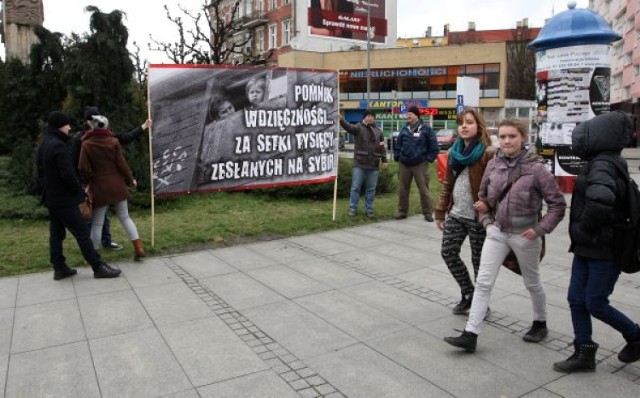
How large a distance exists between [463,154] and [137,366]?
9.50 feet

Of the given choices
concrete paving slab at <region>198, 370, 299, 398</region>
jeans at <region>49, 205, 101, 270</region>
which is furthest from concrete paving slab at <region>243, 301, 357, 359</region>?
jeans at <region>49, 205, 101, 270</region>

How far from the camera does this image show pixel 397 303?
512 centimetres

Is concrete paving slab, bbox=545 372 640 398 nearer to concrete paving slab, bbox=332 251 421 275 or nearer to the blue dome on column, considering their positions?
concrete paving slab, bbox=332 251 421 275

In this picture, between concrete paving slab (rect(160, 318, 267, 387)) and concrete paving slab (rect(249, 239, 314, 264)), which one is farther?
concrete paving slab (rect(249, 239, 314, 264))

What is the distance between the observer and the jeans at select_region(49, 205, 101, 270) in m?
5.72

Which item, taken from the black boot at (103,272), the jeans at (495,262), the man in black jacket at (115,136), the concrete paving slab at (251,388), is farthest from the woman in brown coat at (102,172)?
the jeans at (495,262)

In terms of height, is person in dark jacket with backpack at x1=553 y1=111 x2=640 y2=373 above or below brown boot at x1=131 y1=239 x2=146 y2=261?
above

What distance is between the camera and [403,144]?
30.2 ft

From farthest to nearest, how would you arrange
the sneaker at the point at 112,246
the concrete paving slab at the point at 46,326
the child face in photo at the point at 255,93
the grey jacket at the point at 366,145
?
the grey jacket at the point at 366,145 → the child face in photo at the point at 255,93 → the sneaker at the point at 112,246 → the concrete paving slab at the point at 46,326

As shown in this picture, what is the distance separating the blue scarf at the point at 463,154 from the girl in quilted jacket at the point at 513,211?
0.78ft

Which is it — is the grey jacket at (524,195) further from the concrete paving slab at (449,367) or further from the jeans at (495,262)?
the concrete paving slab at (449,367)

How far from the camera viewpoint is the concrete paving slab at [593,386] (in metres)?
3.34

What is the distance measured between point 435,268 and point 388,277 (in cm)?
68

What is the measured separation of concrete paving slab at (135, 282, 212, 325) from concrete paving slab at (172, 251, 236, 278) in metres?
0.49
